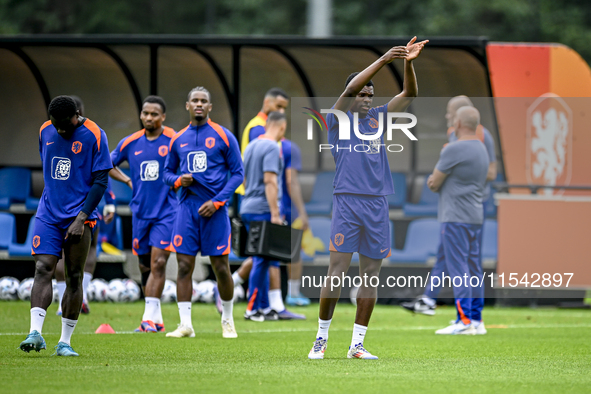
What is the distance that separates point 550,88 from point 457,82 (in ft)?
8.04

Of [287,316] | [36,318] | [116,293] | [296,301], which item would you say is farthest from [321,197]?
[36,318]

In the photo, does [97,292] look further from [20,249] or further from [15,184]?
[15,184]

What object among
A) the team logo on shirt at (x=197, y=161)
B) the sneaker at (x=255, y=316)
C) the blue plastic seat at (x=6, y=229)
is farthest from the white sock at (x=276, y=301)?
the blue plastic seat at (x=6, y=229)

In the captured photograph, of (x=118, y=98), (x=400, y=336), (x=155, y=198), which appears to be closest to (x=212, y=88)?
(x=118, y=98)

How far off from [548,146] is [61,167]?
8.44 meters

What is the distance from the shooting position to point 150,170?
364 inches

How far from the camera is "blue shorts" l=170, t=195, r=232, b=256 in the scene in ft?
27.6

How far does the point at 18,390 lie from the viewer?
534 centimetres

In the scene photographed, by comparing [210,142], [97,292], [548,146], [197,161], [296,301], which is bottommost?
[296,301]

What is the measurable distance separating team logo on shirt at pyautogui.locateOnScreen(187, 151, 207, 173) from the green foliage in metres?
22.8

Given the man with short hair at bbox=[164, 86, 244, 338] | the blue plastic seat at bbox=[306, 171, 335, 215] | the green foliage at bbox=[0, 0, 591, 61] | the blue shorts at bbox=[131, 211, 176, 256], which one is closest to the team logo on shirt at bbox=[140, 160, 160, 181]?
the blue shorts at bbox=[131, 211, 176, 256]

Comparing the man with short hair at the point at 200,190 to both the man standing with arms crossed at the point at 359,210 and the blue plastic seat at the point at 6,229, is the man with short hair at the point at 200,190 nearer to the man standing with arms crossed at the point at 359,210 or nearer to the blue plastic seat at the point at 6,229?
the man standing with arms crossed at the point at 359,210

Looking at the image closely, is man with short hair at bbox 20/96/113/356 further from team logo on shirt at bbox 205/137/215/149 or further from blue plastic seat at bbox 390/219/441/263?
blue plastic seat at bbox 390/219/441/263

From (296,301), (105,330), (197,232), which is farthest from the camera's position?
(296,301)
